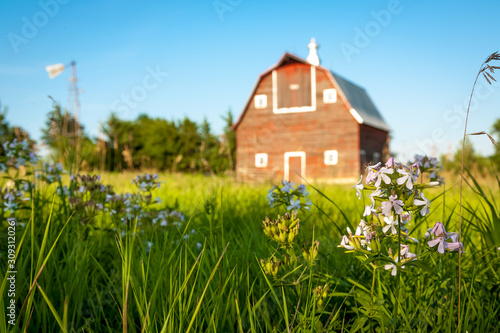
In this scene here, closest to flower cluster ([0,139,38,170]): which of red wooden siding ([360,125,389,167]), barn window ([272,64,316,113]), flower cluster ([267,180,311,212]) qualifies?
flower cluster ([267,180,311,212])

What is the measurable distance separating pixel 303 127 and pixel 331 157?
2.08m

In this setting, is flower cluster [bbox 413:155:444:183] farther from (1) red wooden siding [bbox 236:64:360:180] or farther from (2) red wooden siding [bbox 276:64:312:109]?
(2) red wooden siding [bbox 276:64:312:109]

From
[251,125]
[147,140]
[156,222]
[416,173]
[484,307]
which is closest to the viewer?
[416,173]

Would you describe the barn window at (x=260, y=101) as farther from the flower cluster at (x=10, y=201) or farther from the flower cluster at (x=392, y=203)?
the flower cluster at (x=392, y=203)

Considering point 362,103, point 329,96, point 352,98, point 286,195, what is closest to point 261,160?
point 329,96

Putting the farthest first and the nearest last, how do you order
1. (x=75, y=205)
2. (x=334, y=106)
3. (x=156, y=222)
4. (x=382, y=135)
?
1. (x=382, y=135)
2. (x=334, y=106)
3. (x=156, y=222)
4. (x=75, y=205)

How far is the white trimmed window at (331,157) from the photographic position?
1948 cm

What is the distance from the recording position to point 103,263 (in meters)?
2.72

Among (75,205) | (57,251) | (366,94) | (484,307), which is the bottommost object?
(484,307)

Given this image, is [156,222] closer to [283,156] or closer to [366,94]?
[283,156]

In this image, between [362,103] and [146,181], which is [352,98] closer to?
[362,103]

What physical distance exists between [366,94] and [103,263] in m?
24.7

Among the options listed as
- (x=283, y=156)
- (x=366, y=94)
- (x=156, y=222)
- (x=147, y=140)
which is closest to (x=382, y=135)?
(x=366, y=94)

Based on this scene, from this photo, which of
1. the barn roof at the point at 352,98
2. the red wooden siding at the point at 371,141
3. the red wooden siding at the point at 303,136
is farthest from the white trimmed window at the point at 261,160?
the red wooden siding at the point at 371,141
